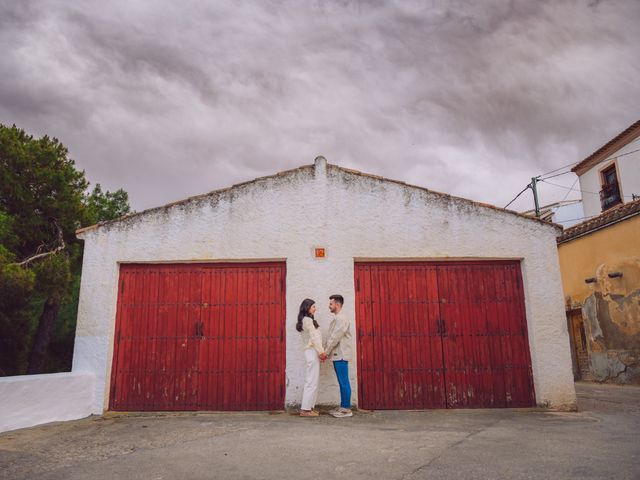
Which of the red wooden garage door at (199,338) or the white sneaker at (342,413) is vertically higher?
the red wooden garage door at (199,338)

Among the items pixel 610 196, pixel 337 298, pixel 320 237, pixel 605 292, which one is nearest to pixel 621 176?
pixel 610 196

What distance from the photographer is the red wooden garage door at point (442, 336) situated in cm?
694

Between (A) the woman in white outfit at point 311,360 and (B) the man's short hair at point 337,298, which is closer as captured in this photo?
(A) the woman in white outfit at point 311,360

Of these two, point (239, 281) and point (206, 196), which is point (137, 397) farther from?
point (206, 196)

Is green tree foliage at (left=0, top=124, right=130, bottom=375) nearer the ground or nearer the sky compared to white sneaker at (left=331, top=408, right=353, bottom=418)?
nearer the sky

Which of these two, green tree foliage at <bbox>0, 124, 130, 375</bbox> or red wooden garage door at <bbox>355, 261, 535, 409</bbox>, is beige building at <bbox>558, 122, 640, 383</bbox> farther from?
green tree foliage at <bbox>0, 124, 130, 375</bbox>

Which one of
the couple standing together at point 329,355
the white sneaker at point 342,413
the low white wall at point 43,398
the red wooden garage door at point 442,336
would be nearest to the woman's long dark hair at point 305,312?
the couple standing together at point 329,355

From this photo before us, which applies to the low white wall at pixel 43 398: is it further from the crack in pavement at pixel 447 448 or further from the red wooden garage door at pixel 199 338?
the crack in pavement at pixel 447 448

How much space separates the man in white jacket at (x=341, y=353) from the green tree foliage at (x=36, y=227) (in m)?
5.36

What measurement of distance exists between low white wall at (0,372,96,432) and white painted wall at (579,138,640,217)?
19683 millimetres

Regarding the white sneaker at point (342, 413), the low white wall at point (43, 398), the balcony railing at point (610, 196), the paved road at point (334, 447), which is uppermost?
the balcony railing at point (610, 196)

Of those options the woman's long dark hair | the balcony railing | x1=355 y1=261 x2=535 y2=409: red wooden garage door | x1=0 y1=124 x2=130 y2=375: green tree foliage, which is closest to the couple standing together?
the woman's long dark hair

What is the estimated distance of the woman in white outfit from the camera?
635 centimetres

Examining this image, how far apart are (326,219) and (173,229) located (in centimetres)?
242
